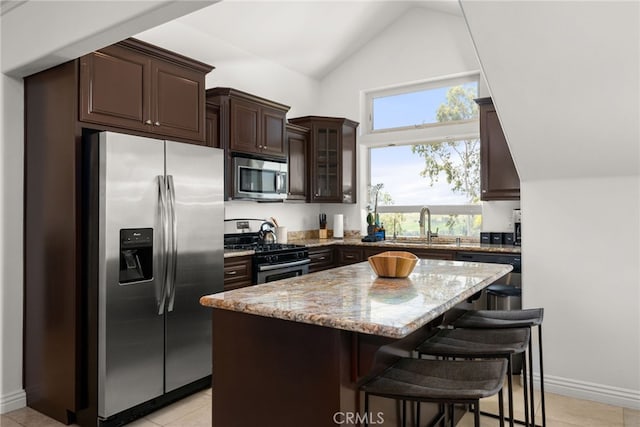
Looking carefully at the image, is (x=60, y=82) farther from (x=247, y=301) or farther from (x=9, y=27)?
(x=247, y=301)

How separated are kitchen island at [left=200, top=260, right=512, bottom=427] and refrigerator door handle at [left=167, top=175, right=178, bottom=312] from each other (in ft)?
3.49

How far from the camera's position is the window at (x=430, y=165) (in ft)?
16.8

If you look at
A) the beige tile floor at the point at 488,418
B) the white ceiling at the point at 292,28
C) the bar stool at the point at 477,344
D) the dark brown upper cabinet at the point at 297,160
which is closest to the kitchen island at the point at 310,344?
the bar stool at the point at 477,344

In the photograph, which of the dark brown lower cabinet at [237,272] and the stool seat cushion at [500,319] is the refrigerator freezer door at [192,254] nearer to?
the dark brown lower cabinet at [237,272]

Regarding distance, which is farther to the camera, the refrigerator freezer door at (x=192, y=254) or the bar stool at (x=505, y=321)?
the refrigerator freezer door at (x=192, y=254)

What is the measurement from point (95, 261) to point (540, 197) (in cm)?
302

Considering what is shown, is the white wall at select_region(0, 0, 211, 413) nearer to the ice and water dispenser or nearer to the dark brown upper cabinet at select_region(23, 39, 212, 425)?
the dark brown upper cabinet at select_region(23, 39, 212, 425)

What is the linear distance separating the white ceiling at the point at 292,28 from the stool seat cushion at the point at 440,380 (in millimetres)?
3600

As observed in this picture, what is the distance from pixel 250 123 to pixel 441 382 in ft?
10.7

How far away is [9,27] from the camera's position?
287cm

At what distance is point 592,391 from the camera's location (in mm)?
3025

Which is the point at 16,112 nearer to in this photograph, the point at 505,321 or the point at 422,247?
the point at 505,321

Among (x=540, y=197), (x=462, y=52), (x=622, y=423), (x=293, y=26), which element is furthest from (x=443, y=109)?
(x=622, y=423)

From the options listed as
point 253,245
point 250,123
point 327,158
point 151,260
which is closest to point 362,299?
point 151,260
